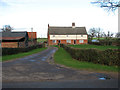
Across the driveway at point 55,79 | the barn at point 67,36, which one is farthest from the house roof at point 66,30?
the driveway at point 55,79

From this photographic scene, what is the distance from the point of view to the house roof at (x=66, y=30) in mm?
71312

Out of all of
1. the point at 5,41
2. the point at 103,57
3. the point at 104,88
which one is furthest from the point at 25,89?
the point at 5,41

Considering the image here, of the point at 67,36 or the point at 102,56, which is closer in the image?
the point at 102,56

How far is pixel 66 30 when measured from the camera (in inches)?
2886

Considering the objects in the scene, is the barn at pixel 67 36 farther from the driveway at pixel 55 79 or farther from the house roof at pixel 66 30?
the driveway at pixel 55 79

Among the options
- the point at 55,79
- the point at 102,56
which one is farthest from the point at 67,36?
the point at 55,79

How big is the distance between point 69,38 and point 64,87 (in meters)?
65.4

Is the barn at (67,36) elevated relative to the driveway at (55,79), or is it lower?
elevated

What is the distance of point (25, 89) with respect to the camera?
20.2ft

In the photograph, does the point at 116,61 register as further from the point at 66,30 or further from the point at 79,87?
the point at 66,30

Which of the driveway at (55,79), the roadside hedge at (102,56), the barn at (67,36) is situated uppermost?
the barn at (67,36)

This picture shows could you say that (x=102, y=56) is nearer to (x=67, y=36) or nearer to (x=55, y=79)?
(x=55, y=79)

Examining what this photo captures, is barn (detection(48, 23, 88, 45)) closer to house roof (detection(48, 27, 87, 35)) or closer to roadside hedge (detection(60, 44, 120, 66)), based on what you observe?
house roof (detection(48, 27, 87, 35))

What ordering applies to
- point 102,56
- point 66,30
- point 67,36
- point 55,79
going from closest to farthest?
point 55,79 → point 102,56 → point 67,36 → point 66,30
